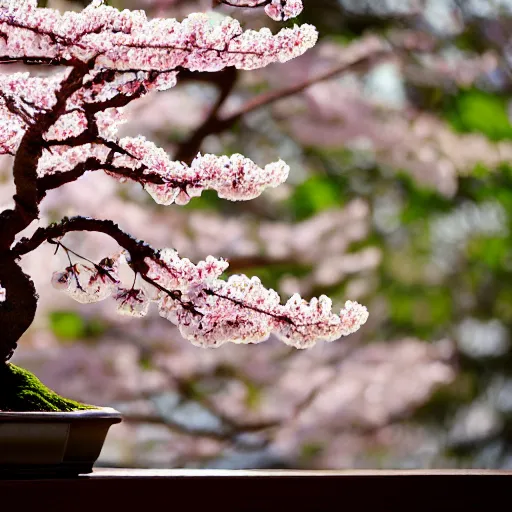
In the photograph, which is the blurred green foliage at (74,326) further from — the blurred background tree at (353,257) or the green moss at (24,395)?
the green moss at (24,395)

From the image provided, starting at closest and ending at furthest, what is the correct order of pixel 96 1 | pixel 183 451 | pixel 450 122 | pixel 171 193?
pixel 96 1 < pixel 171 193 < pixel 183 451 < pixel 450 122

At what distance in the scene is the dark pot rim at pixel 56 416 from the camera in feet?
3.51

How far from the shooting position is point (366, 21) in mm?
→ 3121

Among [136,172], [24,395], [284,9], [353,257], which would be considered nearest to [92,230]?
[136,172]

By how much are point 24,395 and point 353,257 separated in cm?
208

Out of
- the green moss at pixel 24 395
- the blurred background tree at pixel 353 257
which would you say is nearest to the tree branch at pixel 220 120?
the blurred background tree at pixel 353 257

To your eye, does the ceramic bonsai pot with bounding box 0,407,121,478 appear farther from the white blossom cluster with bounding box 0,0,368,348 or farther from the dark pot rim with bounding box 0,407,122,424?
the white blossom cluster with bounding box 0,0,368,348

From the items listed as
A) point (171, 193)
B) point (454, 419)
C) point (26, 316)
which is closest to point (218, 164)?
point (171, 193)

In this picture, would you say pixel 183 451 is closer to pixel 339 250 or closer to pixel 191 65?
pixel 339 250

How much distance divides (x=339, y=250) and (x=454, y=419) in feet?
2.51

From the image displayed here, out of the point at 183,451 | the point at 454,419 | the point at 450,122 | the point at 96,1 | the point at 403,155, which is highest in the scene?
the point at 450,122

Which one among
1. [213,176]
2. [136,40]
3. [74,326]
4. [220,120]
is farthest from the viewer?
[74,326]

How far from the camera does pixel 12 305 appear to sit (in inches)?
Answer: 45.2

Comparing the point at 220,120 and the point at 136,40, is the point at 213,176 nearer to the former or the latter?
the point at 136,40
